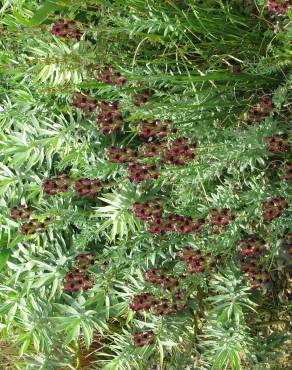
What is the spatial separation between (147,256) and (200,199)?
405mm

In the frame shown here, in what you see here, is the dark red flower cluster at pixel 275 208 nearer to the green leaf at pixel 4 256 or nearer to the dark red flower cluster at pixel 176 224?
the dark red flower cluster at pixel 176 224

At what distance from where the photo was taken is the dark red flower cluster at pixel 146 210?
2.46 metres

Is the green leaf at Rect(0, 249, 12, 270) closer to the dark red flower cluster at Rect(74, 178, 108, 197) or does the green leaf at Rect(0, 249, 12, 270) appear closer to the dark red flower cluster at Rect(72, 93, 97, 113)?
the dark red flower cluster at Rect(74, 178, 108, 197)

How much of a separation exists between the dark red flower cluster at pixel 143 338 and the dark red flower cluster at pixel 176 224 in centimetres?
61

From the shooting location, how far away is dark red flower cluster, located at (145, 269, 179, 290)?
8.58 ft

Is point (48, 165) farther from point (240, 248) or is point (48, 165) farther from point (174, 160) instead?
point (240, 248)

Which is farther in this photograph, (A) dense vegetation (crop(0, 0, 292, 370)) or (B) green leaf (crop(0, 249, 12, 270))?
(B) green leaf (crop(0, 249, 12, 270))

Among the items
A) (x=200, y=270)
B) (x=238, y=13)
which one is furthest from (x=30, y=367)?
(x=238, y=13)

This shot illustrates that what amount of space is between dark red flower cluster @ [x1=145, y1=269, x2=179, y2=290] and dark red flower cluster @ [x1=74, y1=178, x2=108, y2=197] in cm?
49

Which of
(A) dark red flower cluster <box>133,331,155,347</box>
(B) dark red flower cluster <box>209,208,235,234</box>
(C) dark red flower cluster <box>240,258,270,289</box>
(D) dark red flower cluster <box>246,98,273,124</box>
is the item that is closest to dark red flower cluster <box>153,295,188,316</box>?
(A) dark red flower cluster <box>133,331,155,347</box>

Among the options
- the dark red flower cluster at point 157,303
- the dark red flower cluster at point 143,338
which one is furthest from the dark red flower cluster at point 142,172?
the dark red flower cluster at point 143,338

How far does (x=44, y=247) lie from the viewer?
9.86ft

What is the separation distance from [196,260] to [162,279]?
236 millimetres

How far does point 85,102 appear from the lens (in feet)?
8.49
